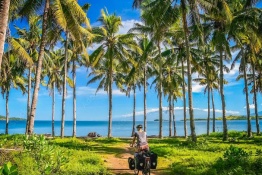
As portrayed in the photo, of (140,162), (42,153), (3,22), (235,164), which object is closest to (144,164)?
(140,162)

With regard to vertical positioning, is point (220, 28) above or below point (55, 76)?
above

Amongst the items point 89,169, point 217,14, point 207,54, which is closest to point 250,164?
point 89,169

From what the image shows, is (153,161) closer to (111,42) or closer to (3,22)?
(3,22)

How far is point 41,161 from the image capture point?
790cm

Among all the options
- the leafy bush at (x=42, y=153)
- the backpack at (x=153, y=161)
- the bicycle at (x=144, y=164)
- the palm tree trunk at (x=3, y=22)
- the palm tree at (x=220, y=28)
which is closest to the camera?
the leafy bush at (x=42, y=153)

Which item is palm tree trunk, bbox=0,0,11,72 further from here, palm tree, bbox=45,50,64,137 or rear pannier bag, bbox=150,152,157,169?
palm tree, bbox=45,50,64,137

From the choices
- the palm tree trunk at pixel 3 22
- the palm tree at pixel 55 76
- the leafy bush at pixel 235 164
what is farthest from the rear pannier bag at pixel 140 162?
the palm tree at pixel 55 76

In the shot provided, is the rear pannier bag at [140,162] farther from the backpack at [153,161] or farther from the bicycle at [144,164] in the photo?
the backpack at [153,161]

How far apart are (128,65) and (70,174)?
2278 cm

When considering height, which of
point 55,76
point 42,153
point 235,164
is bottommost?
point 235,164

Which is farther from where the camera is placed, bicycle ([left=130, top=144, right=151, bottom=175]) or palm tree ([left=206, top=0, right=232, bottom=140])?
palm tree ([left=206, top=0, right=232, bottom=140])

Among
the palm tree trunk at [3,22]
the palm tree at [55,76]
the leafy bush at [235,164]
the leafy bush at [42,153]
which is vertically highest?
the palm tree at [55,76]

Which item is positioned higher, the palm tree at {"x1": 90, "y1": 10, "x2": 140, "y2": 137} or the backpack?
the palm tree at {"x1": 90, "y1": 10, "x2": 140, "y2": 137}

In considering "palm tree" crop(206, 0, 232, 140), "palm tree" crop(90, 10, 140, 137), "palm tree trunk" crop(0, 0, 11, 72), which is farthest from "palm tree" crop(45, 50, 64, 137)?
"palm tree trunk" crop(0, 0, 11, 72)
